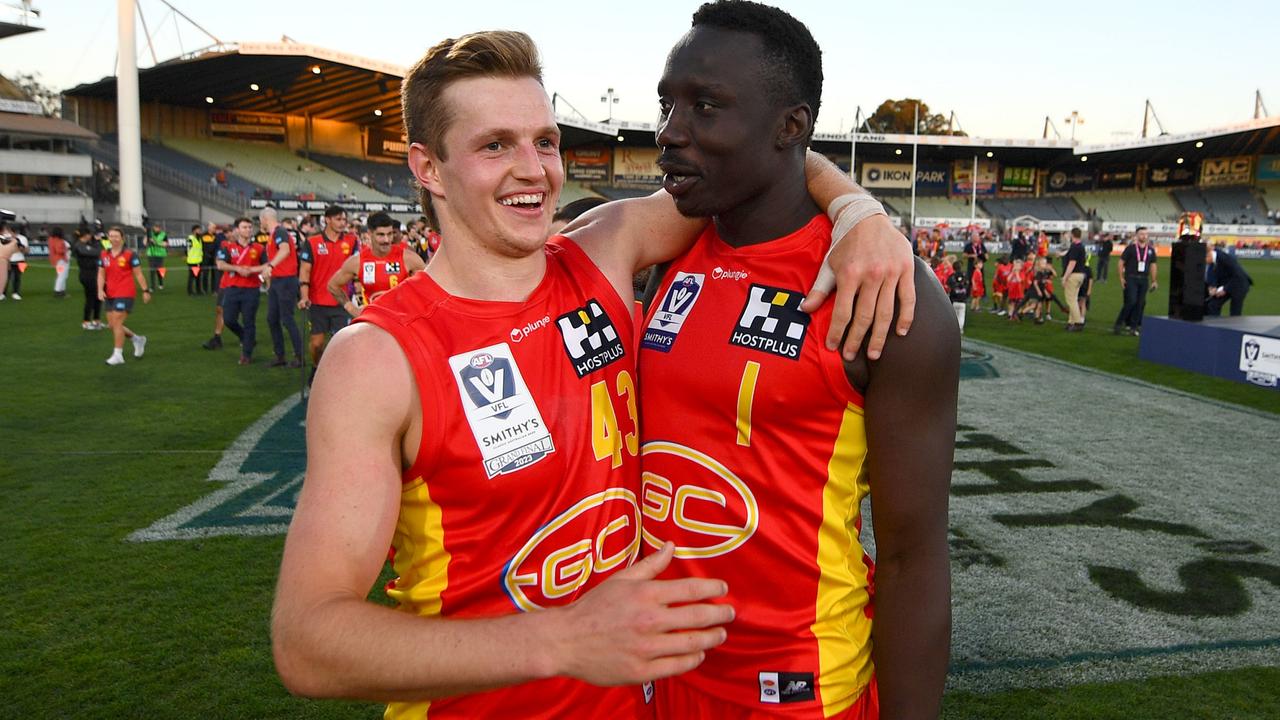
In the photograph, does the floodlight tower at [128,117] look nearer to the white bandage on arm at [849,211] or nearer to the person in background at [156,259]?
the person in background at [156,259]

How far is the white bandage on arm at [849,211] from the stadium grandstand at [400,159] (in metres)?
42.1

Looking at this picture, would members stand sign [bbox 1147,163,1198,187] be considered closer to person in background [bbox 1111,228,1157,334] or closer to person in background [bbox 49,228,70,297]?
person in background [bbox 1111,228,1157,334]

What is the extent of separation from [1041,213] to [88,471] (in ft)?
215

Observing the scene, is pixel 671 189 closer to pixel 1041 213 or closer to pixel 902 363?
pixel 902 363

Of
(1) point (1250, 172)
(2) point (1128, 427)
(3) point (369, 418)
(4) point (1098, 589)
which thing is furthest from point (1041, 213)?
(3) point (369, 418)

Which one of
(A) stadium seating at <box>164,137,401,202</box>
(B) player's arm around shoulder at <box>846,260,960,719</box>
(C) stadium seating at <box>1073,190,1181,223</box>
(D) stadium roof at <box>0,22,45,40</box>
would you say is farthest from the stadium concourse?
(C) stadium seating at <box>1073,190,1181,223</box>

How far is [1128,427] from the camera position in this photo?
30.6ft

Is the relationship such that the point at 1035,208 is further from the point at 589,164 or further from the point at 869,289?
the point at 869,289

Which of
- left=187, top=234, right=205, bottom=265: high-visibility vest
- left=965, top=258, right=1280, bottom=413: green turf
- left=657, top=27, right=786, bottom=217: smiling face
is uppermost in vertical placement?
left=187, top=234, right=205, bottom=265: high-visibility vest

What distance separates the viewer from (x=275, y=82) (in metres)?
48.2

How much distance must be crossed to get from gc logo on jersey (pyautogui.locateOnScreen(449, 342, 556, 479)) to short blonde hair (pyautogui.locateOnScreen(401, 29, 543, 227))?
463 millimetres

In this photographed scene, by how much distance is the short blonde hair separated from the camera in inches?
72.1

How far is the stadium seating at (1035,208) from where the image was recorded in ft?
204

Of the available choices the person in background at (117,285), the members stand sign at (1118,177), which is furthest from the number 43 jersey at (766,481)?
the members stand sign at (1118,177)
